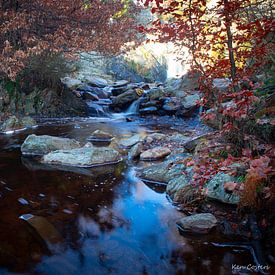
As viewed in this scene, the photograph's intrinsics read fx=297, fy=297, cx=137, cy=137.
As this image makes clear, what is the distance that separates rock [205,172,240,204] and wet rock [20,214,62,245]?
6.64 ft

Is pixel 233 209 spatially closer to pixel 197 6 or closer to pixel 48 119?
pixel 197 6

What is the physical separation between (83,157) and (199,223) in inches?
123

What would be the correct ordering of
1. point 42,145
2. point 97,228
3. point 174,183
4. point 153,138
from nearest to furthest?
point 97,228
point 174,183
point 42,145
point 153,138

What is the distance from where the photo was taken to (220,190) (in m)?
3.96

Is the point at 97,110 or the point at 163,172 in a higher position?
the point at 97,110

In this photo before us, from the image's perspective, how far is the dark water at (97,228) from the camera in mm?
2792

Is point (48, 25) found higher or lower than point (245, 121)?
higher

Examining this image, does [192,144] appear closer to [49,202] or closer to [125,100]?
[49,202]

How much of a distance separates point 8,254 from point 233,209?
2.63m

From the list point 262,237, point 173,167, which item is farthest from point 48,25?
point 262,237

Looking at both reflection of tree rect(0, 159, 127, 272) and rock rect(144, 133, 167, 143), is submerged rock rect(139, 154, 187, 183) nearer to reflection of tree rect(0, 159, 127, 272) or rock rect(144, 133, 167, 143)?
reflection of tree rect(0, 159, 127, 272)

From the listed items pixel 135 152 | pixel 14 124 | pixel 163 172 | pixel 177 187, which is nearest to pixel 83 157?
pixel 135 152

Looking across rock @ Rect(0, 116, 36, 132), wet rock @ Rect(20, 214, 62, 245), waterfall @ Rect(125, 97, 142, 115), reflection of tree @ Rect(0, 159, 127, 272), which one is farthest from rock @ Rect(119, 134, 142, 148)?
waterfall @ Rect(125, 97, 142, 115)

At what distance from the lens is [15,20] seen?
8266 millimetres
